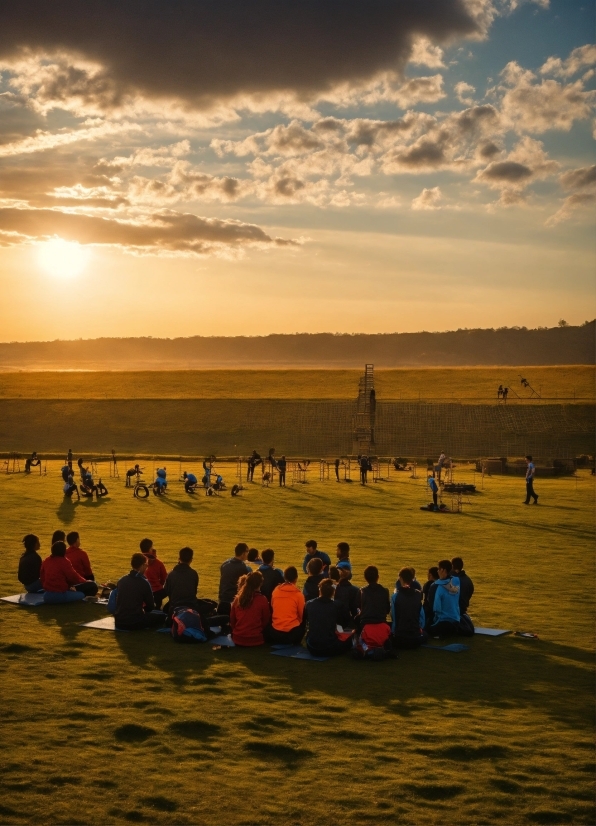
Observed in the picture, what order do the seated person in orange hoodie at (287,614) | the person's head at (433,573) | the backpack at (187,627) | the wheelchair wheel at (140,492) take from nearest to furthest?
the seated person in orange hoodie at (287,614) → the backpack at (187,627) → the person's head at (433,573) → the wheelchair wheel at (140,492)

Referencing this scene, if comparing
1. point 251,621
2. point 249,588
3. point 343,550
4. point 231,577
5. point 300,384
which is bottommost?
point 251,621

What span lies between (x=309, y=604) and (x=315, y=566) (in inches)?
56.5

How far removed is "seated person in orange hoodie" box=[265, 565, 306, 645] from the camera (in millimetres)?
12969

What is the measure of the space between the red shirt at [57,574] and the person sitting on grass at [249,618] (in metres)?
4.17

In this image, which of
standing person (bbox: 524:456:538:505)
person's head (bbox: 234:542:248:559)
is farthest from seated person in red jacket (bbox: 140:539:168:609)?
standing person (bbox: 524:456:538:505)

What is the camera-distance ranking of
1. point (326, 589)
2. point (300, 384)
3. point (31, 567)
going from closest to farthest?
point (326, 589)
point (31, 567)
point (300, 384)

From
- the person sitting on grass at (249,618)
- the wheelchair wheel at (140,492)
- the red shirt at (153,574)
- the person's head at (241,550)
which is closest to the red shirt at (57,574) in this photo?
the red shirt at (153,574)

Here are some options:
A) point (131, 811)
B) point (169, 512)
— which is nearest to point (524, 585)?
point (131, 811)

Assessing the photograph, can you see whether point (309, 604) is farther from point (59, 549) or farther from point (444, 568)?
point (59, 549)

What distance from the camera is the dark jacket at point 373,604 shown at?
1266cm

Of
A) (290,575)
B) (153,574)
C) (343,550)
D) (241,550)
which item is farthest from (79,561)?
(290,575)

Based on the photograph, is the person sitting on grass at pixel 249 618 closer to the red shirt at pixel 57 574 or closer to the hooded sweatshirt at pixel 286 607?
the hooded sweatshirt at pixel 286 607

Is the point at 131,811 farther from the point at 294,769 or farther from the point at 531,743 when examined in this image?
the point at 531,743

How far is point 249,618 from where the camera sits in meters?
13.1
